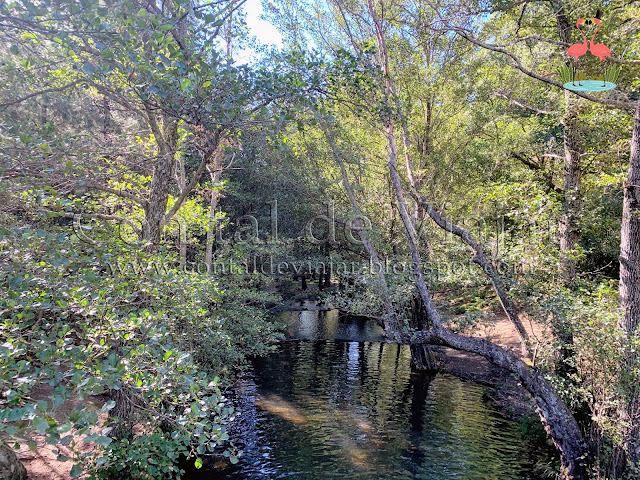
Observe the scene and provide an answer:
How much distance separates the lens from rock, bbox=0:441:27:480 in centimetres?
644

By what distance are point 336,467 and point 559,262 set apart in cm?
679

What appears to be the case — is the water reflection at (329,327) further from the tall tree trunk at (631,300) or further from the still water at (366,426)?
the tall tree trunk at (631,300)

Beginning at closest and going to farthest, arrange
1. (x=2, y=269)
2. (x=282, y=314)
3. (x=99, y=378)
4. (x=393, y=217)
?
(x=99, y=378), (x=2, y=269), (x=393, y=217), (x=282, y=314)

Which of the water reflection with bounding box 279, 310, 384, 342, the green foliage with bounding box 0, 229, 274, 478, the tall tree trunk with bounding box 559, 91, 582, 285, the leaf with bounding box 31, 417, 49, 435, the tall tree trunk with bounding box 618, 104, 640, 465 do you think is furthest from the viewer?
the water reflection with bounding box 279, 310, 384, 342

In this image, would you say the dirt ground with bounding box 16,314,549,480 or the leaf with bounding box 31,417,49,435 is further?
the dirt ground with bounding box 16,314,549,480

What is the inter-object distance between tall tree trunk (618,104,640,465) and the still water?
296 cm

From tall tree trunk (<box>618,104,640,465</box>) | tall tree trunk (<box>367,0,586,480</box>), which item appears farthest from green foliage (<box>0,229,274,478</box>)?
tall tree trunk (<box>618,104,640,465</box>)

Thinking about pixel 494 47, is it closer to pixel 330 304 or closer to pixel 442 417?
pixel 330 304

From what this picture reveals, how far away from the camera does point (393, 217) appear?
57.5ft

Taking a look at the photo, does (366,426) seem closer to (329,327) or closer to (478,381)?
(478,381)

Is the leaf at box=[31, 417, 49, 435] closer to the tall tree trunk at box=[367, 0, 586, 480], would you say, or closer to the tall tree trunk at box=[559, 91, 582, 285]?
the tall tree trunk at box=[367, 0, 586, 480]

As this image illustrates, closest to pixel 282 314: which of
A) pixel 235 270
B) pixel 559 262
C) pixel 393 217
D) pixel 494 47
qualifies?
pixel 393 217

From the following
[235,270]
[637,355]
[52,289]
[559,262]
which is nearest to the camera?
[52,289]

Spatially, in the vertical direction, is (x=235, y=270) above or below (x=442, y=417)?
above
